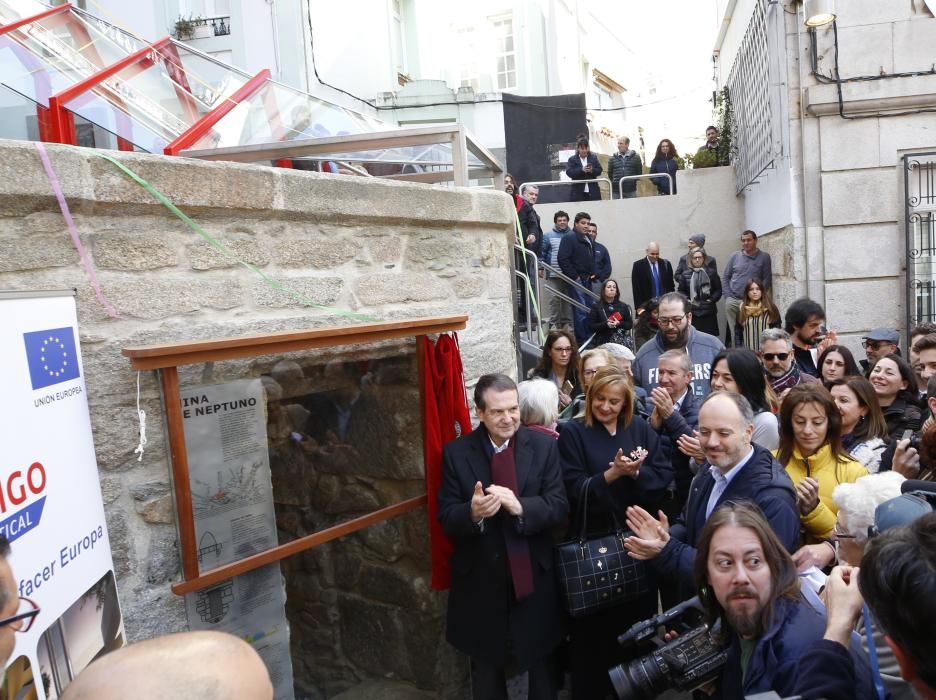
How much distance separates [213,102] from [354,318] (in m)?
2.60

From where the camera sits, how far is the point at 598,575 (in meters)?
3.52

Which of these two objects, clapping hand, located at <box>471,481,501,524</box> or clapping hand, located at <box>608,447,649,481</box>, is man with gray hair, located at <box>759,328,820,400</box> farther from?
clapping hand, located at <box>471,481,501,524</box>

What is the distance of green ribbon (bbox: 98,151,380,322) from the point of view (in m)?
2.63

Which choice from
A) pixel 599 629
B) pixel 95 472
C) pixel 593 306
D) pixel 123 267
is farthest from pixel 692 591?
pixel 593 306

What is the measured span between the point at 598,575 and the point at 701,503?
A: 0.63 m

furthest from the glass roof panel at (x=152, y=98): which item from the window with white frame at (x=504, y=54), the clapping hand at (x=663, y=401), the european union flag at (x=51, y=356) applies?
the window with white frame at (x=504, y=54)

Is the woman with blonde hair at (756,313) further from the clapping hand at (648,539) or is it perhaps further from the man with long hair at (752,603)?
the man with long hair at (752,603)

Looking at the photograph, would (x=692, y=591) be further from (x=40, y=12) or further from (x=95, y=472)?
(x=40, y=12)

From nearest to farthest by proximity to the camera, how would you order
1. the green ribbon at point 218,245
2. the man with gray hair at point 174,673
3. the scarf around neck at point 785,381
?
the man with gray hair at point 174,673
the green ribbon at point 218,245
the scarf around neck at point 785,381

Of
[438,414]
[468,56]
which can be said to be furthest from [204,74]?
[468,56]

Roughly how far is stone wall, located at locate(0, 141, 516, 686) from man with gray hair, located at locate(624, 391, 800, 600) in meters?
1.49

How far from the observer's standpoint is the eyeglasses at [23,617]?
6.35 feet

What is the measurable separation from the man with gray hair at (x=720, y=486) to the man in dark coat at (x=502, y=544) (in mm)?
534

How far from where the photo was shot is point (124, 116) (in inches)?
170
